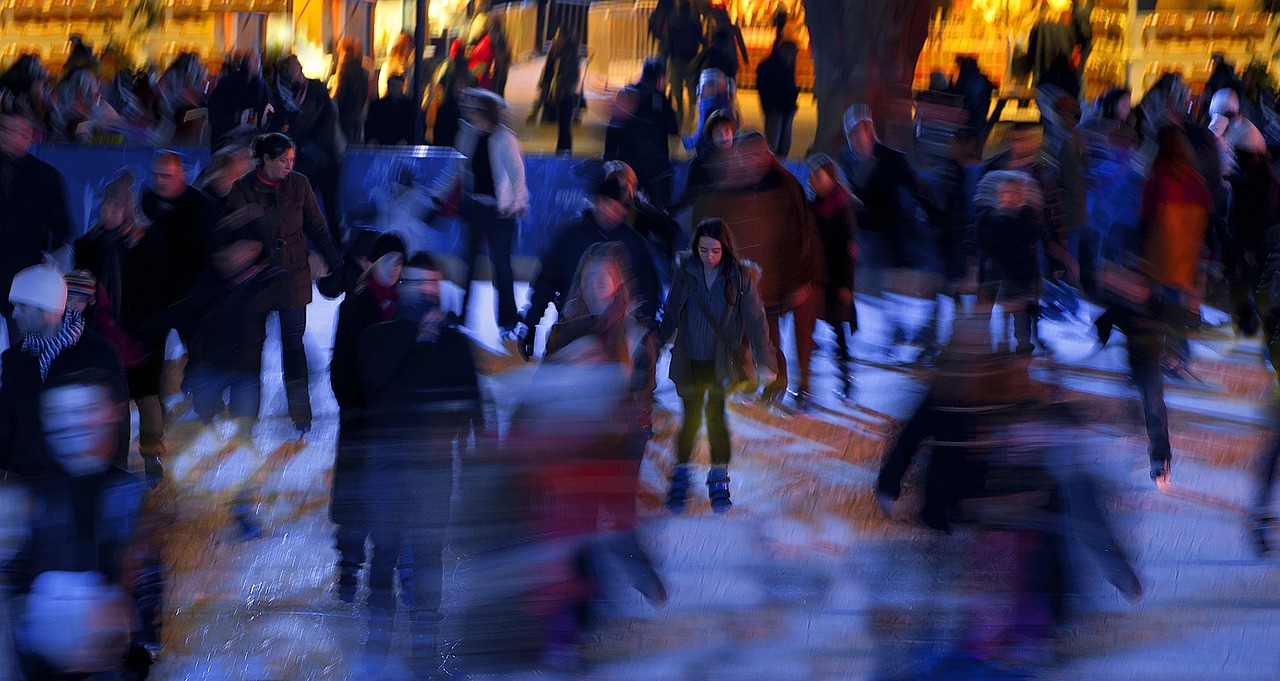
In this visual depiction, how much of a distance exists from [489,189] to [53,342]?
561cm

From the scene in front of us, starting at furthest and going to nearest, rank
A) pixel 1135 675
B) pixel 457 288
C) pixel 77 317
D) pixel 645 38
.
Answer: pixel 645 38
pixel 457 288
pixel 1135 675
pixel 77 317

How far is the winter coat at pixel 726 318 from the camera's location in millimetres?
6367

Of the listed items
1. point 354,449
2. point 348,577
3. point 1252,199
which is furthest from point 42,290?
point 1252,199

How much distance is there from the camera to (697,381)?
6.42m

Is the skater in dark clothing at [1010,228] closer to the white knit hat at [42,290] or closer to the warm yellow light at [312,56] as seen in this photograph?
the white knit hat at [42,290]

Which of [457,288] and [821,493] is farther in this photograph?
[457,288]

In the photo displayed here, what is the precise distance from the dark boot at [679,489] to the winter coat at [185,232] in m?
2.30

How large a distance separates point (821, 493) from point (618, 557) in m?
2.12

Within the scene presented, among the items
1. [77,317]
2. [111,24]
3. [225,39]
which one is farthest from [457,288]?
[111,24]

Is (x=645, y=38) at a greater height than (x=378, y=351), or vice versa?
(x=378, y=351)

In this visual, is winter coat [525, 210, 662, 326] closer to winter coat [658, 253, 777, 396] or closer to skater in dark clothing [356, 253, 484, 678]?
winter coat [658, 253, 777, 396]

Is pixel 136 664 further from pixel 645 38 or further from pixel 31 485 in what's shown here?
pixel 645 38

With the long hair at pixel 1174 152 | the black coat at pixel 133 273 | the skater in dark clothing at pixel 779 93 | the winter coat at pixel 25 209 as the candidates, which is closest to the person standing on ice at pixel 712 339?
the long hair at pixel 1174 152

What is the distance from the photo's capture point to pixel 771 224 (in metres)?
7.75
